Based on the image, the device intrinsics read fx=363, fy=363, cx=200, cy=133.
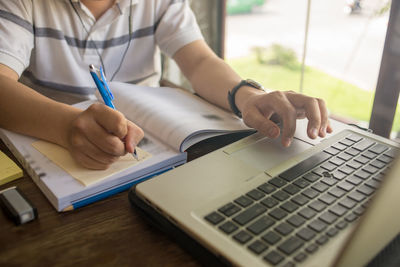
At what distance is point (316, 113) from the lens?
2.16 feet

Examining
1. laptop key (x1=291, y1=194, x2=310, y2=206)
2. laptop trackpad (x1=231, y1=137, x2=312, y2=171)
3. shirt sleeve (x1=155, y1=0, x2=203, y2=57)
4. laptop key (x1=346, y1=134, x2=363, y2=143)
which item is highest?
shirt sleeve (x1=155, y1=0, x2=203, y2=57)

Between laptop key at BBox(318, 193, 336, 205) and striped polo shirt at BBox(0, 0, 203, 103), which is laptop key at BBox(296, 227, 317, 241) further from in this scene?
striped polo shirt at BBox(0, 0, 203, 103)

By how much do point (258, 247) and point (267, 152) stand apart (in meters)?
0.24

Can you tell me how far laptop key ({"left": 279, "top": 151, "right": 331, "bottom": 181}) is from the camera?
0.52m

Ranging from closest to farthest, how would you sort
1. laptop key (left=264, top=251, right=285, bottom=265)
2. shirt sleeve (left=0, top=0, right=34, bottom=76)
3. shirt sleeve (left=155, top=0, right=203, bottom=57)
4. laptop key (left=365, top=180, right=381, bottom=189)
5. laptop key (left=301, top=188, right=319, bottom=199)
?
laptop key (left=365, top=180, right=381, bottom=189)
laptop key (left=264, top=251, right=285, bottom=265)
laptop key (left=301, top=188, right=319, bottom=199)
shirt sleeve (left=0, top=0, right=34, bottom=76)
shirt sleeve (left=155, top=0, right=203, bottom=57)

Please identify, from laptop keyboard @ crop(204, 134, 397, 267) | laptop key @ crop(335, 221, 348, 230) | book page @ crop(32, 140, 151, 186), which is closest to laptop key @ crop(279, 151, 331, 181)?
laptop keyboard @ crop(204, 134, 397, 267)

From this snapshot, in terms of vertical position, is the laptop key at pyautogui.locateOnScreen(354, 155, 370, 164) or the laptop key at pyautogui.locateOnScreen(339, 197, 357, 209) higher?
the laptop key at pyautogui.locateOnScreen(339, 197, 357, 209)

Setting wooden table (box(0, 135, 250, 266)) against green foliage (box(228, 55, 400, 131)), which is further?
green foliage (box(228, 55, 400, 131))

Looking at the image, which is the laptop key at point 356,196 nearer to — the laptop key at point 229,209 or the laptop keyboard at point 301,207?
the laptop keyboard at point 301,207

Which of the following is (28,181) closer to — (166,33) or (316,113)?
(316,113)

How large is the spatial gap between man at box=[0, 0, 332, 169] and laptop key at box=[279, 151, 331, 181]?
2.3 inches

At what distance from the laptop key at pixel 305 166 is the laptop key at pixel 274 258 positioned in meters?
0.15

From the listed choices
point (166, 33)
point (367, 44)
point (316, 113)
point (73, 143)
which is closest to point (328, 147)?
point (316, 113)

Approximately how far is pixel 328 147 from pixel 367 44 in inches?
87.4
